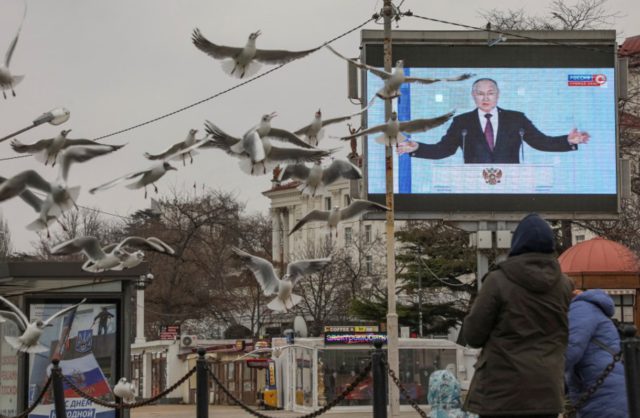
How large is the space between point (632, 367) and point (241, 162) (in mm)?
3544

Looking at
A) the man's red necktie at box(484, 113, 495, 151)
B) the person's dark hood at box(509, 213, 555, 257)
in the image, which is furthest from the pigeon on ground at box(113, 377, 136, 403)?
the man's red necktie at box(484, 113, 495, 151)

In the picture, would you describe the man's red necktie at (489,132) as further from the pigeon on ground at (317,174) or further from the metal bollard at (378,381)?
the metal bollard at (378,381)

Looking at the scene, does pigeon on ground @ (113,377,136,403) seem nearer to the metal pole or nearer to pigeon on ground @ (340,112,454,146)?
pigeon on ground @ (340,112,454,146)

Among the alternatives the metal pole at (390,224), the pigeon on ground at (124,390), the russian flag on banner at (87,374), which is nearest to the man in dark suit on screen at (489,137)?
the metal pole at (390,224)

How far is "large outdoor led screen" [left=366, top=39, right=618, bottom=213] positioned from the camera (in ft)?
90.9

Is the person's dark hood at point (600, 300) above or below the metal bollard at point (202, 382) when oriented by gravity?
above

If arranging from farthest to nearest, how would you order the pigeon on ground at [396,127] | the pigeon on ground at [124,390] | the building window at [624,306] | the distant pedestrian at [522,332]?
1. the building window at [624,306]
2. the pigeon on ground at [124,390]
3. the pigeon on ground at [396,127]
4. the distant pedestrian at [522,332]

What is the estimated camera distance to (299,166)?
11070mm

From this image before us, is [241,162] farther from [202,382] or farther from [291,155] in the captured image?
[202,382]

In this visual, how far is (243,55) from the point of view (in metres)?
11.4

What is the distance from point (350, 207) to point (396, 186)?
16504mm

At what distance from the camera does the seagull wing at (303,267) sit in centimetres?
1095

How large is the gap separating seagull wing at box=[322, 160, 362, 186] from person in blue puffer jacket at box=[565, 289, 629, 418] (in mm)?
2997

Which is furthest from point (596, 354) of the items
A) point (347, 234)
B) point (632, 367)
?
point (347, 234)
